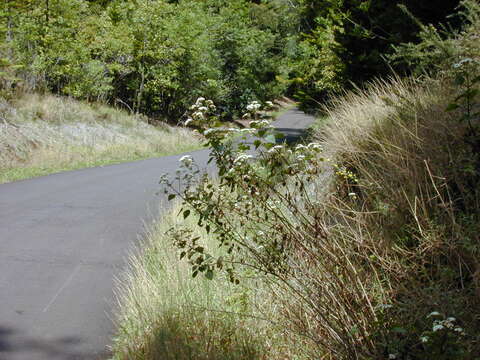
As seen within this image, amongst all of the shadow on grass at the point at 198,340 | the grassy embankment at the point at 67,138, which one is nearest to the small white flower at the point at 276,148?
the shadow on grass at the point at 198,340

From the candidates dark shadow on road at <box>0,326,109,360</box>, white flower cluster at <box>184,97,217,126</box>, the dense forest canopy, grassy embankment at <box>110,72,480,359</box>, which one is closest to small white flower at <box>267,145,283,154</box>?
white flower cluster at <box>184,97,217,126</box>

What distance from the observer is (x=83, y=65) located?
24.0 metres

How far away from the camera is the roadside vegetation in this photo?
329 centimetres

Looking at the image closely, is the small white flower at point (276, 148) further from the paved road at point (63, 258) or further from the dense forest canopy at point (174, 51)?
the dense forest canopy at point (174, 51)

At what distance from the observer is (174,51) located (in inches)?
1134

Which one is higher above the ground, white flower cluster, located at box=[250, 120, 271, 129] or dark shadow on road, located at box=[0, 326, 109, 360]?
white flower cluster, located at box=[250, 120, 271, 129]

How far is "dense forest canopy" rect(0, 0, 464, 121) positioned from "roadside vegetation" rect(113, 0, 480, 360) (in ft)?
19.7

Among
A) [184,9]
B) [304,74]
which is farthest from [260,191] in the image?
[184,9]

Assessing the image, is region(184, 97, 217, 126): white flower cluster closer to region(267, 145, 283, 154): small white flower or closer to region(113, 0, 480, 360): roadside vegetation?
region(113, 0, 480, 360): roadside vegetation

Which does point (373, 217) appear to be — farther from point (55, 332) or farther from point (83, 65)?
point (83, 65)

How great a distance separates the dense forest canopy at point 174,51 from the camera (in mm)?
13125

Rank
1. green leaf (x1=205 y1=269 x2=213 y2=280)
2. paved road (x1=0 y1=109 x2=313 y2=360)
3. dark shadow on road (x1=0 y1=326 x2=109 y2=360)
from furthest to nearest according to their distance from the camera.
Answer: paved road (x1=0 y1=109 x2=313 y2=360)
dark shadow on road (x1=0 y1=326 x2=109 y2=360)
green leaf (x1=205 y1=269 x2=213 y2=280)

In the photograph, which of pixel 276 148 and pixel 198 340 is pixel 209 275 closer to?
pixel 198 340

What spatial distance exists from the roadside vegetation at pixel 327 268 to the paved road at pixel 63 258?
0.53 metres
